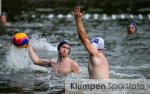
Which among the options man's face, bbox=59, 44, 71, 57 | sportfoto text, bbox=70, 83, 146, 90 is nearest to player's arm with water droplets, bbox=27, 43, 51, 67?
man's face, bbox=59, 44, 71, 57

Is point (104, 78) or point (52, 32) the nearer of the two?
point (104, 78)

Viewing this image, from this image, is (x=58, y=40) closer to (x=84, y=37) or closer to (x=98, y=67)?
(x=98, y=67)

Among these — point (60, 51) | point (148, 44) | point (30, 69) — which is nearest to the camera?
point (60, 51)

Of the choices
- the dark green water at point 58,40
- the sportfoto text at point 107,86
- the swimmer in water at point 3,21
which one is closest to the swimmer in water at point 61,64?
the dark green water at point 58,40

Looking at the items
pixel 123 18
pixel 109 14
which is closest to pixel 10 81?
pixel 123 18

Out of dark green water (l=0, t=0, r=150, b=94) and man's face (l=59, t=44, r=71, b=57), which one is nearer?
man's face (l=59, t=44, r=71, b=57)

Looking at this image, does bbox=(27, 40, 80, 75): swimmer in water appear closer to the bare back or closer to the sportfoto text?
the sportfoto text

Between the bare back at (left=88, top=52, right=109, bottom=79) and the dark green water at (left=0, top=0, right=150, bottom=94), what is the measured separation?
1.02 m

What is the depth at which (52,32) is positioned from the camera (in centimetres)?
1911

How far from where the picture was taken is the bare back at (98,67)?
802cm

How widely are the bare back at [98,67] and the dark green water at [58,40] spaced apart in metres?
1.02

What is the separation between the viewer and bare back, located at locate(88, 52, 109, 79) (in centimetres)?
802

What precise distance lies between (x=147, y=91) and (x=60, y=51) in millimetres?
1999

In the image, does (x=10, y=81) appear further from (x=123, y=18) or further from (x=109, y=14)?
(x=109, y=14)
